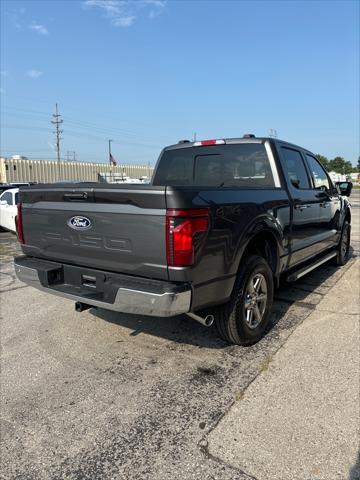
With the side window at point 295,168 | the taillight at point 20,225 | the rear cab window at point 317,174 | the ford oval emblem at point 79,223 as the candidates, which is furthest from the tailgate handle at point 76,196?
the rear cab window at point 317,174

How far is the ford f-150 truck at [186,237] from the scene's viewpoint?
9.69 ft

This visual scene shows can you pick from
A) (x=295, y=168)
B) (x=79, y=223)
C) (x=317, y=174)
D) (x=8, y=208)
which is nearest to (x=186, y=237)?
(x=79, y=223)

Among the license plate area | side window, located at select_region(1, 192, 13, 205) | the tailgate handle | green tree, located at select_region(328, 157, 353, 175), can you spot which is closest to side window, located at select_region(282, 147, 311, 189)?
the tailgate handle

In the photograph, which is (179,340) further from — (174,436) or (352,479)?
(352,479)

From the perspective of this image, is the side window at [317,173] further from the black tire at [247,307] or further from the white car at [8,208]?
the white car at [8,208]

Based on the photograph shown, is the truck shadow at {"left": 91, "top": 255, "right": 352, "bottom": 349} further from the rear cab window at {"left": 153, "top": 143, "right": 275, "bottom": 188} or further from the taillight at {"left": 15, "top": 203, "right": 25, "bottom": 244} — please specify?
the rear cab window at {"left": 153, "top": 143, "right": 275, "bottom": 188}

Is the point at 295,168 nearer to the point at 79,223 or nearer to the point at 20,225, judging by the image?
the point at 79,223

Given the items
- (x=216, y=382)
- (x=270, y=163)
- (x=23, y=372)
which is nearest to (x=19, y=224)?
(x=23, y=372)

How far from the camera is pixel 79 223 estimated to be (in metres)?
3.41

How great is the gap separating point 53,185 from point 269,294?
90.7 inches

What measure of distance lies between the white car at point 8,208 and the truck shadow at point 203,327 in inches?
329

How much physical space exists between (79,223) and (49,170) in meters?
66.3

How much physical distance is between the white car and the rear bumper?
354 inches

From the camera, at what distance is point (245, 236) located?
3.55 m
